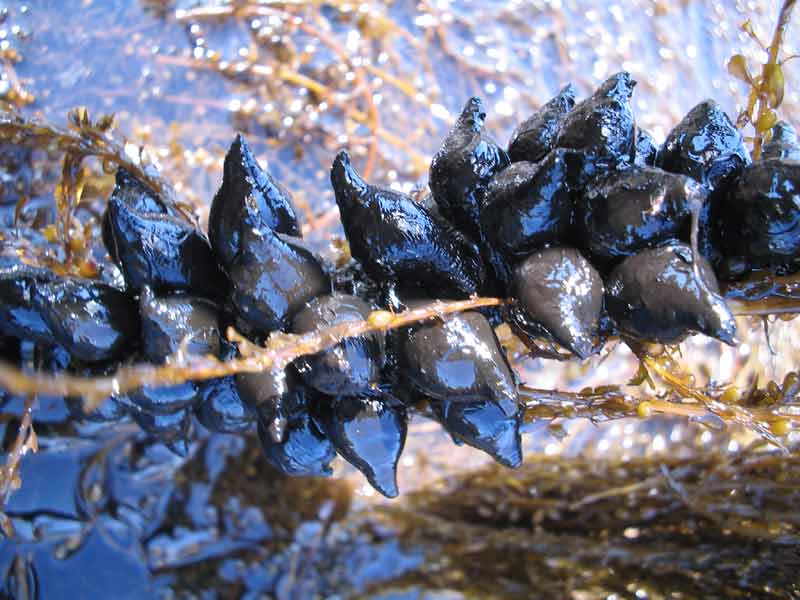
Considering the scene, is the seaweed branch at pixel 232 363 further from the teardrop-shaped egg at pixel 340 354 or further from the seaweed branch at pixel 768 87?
the seaweed branch at pixel 768 87

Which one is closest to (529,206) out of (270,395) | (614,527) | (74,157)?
(270,395)

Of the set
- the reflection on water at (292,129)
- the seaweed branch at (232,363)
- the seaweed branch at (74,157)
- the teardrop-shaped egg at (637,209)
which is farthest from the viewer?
the reflection on water at (292,129)

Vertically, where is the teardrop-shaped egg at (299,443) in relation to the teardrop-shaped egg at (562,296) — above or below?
below

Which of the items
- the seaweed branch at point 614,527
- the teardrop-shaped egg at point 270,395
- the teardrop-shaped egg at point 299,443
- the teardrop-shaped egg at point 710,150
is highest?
the teardrop-shaped egg at point 710,150

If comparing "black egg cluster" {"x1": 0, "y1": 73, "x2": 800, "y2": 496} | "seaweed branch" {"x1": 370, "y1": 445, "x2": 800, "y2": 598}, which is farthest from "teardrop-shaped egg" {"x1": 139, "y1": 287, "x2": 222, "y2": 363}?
"seaweed branch" {"x1": 370, "y1": 445, "x2": 800, "y2": 598}

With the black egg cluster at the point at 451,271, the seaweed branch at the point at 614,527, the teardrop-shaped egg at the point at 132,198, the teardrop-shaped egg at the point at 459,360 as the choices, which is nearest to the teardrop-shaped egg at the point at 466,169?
the black egg cluster at the point at 451,271

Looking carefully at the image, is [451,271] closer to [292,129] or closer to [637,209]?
[637,209]
